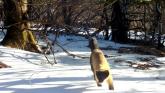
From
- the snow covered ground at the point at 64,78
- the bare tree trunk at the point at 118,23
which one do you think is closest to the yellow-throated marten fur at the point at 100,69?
the snow covered ground at the point at 64,78

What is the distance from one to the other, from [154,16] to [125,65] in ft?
29.1

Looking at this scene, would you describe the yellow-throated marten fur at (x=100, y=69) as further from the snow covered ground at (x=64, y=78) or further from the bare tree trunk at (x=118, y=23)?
the bare tree trunk at (x=118, y=23)

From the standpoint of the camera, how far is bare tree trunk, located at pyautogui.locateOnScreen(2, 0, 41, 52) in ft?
39.8

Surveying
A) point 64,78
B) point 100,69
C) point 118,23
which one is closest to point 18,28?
point 64,78

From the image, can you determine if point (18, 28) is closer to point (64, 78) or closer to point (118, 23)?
point (64, 78)

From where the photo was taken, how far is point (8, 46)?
40.3 feet

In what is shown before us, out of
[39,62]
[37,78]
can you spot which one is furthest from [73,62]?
[37,78]

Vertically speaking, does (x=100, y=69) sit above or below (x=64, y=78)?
above

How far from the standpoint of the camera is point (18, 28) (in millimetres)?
12234

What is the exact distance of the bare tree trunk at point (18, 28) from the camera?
39.8 feet

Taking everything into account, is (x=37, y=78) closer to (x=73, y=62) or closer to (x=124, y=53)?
(x=73, y=62)

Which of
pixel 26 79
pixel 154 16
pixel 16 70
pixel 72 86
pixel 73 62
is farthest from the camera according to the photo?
pixel 154 16

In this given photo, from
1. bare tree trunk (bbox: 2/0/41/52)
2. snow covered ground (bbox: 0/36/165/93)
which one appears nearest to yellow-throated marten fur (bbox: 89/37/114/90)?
snow covered ground (bbox: 0/36/165/93)

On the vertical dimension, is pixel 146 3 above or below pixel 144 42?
above
